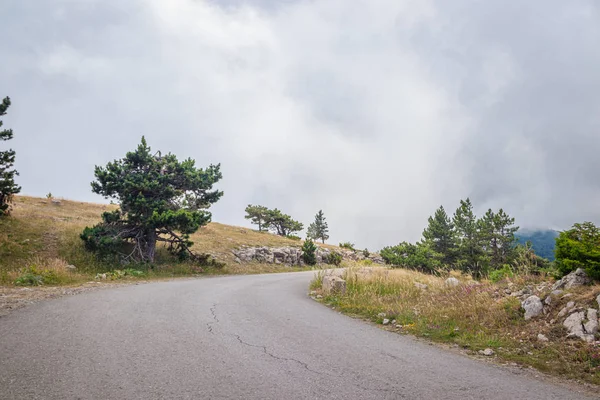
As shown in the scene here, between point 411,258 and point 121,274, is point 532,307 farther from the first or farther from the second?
point 121,274

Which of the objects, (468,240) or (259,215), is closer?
(468,240)

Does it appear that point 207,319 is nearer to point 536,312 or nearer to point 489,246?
point 536,312

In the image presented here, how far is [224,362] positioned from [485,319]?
602 centimetres

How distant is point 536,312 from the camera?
6.77 m

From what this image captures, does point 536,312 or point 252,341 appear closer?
point 252,341

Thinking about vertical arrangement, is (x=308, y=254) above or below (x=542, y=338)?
below

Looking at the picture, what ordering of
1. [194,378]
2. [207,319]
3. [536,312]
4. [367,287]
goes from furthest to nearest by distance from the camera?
[367,287]
[207,319]
[536,312]
[194,378]

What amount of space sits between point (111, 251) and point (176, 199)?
5065 mm

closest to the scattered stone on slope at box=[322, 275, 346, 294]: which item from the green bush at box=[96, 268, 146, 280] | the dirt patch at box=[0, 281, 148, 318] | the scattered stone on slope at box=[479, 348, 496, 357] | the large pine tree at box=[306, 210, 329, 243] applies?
the scattered stone on slope at box=[479, 348, 496, 357]

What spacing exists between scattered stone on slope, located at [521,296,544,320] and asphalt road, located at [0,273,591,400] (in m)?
2.41

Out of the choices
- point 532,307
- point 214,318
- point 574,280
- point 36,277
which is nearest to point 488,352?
point 532,307

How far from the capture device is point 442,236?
32094 millimetres

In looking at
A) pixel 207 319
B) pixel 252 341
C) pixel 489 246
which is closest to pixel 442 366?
pixel 252 341

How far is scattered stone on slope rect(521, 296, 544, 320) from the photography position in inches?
267
